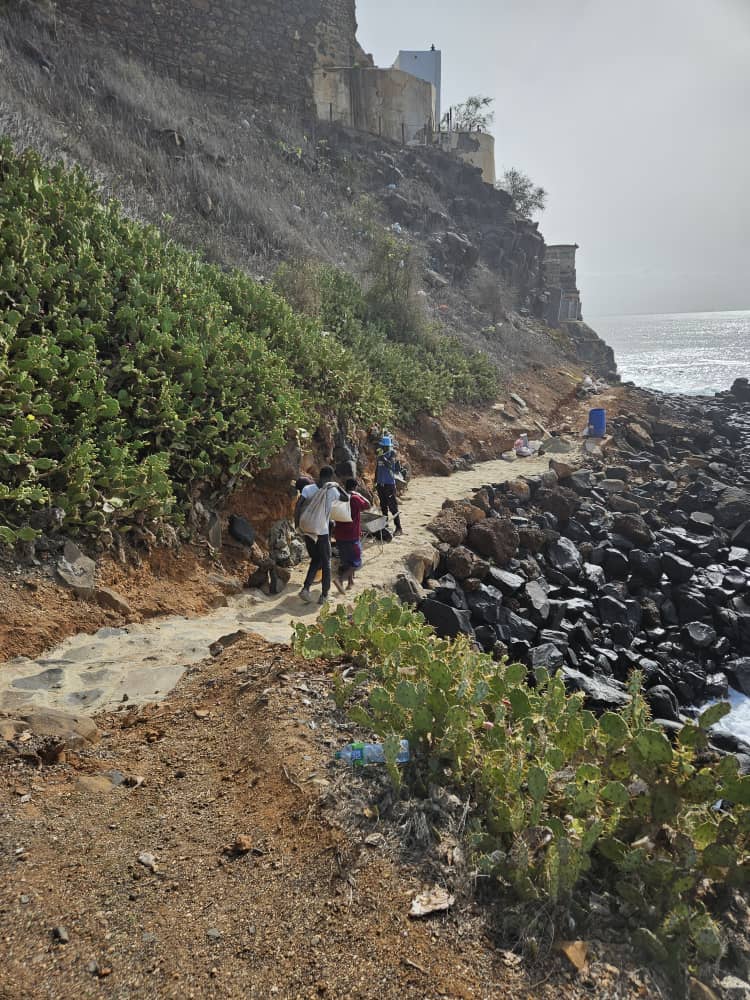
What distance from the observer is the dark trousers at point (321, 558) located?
6.56 m

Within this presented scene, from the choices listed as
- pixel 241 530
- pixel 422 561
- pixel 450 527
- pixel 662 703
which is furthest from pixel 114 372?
pixel 662 703

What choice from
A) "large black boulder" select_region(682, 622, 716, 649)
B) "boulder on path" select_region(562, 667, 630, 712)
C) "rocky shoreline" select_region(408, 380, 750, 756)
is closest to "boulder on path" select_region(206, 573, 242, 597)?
"rocky shoreline" select_region(408, 380, 750, 756)

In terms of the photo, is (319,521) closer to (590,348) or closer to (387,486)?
(387,486)

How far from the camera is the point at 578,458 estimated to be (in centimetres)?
1507

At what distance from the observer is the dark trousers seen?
656 cm

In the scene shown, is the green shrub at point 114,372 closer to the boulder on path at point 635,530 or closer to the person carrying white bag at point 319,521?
the person carrying white bag at point 319,521

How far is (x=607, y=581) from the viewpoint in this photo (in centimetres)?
987

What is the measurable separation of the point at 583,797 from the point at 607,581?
7.77m

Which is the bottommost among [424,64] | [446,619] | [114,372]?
[446,619]

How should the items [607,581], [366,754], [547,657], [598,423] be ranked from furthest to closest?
1. [598,423]
2. [607,581]
3. [547,657]
4. [366,754]

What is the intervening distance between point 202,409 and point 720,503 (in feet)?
34.9

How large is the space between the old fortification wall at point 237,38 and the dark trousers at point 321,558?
21.5 m

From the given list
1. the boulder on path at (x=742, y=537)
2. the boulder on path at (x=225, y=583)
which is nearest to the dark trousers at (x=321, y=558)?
the boulder on path at (x=225, y=583)

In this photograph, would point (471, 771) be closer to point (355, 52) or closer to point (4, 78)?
point (4, 78)
